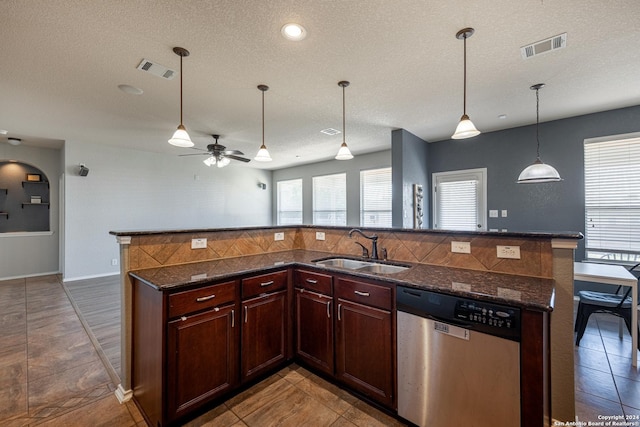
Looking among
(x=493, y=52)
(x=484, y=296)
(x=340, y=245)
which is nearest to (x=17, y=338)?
(x=340, y=245)

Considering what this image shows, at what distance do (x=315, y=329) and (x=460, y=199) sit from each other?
4301 mm

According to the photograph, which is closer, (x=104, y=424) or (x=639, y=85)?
(x=104, y=424)

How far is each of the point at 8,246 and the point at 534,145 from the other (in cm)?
996

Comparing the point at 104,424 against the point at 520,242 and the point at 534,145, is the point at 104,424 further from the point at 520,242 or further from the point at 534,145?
the point at 534,145

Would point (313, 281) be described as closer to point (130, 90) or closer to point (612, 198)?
point (130, 90)

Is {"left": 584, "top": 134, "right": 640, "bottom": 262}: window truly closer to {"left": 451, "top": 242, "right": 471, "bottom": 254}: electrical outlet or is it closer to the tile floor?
the tile floor

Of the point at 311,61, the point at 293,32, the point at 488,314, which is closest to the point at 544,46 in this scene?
the point at 311,61

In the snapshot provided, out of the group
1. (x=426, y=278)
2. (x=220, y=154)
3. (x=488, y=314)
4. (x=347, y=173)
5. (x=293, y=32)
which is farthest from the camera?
(x=347, y=173)

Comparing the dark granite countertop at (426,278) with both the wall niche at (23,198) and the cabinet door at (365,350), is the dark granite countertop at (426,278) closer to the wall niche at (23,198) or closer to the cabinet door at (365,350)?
the cabinet door at (365,350)

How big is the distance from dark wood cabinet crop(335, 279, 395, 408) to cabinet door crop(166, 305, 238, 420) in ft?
2.57

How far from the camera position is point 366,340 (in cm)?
193

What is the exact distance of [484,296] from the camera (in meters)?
1.43

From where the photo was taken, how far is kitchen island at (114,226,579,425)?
132cm

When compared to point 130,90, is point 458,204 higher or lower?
lower
